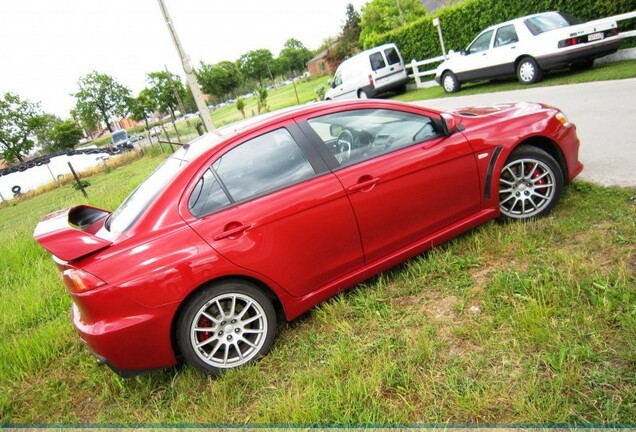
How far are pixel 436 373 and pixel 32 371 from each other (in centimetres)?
343

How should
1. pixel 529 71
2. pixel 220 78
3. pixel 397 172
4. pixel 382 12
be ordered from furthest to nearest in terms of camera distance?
pixel 220 78 → pixel 382 12 → pixel 529 71 → pixel 397 172

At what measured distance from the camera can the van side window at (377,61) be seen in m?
16.9

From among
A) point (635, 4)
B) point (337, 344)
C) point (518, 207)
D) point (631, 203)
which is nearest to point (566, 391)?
point (337, 344)

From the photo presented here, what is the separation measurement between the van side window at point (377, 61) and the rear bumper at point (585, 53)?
7976mm

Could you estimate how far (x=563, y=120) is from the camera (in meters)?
3.86

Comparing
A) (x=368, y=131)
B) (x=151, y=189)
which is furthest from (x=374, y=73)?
(x=151, y=189)

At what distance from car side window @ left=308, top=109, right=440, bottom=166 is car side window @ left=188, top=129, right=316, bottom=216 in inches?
11.4

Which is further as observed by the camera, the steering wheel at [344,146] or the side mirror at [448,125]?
the side mirror at [448,125]

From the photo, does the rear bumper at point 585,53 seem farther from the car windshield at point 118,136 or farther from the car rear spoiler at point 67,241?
the car windshield at point 118,136

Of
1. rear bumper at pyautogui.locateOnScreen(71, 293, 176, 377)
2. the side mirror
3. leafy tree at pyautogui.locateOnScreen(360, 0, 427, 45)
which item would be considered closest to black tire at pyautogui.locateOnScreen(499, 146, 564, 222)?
the side mirror

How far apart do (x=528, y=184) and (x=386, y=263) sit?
1529 mm

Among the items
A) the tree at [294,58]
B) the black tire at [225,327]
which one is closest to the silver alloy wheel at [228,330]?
the black tire at [225,327]

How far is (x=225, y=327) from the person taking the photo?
2895mm

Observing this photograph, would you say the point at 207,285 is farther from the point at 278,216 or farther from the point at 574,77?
the point at 574,77
